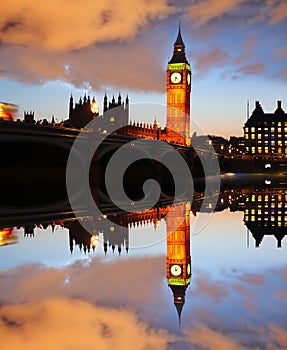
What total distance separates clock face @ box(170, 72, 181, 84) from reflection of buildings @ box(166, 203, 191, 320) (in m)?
131

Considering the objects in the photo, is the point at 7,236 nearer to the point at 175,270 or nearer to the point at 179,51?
the point at 175,270

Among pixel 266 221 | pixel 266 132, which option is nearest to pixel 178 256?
pixel 266 221

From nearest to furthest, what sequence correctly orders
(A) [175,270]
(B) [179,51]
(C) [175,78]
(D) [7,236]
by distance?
Answer: (A) [175,270] < (D) [7,236] < (C) [175,78] < (B) [179,51]

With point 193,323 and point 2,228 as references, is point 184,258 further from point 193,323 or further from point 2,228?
point 2,228

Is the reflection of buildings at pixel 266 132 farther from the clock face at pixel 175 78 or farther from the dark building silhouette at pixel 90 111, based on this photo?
the dark building silhouette at pixel 90 111

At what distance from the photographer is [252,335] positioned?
245 inches

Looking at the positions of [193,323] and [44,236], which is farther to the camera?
[44,236]

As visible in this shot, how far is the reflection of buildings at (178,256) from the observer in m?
8.41

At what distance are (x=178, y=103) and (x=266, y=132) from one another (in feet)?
125

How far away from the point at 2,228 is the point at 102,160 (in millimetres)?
54330

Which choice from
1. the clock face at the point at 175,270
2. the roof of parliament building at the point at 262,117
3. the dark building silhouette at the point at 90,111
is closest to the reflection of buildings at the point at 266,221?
the clock face at the point at 175,270

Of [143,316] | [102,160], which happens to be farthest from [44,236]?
[102,160]

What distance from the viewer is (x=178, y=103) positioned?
147500mm

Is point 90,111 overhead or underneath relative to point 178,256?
overhead
